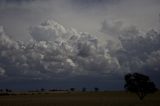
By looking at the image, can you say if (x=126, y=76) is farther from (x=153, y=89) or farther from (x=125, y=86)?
(x=153, y=89)

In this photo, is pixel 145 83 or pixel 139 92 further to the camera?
pixel 139 92

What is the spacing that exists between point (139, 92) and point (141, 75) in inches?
324

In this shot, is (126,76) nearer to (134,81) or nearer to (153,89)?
(134,81)

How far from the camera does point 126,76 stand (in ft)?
316

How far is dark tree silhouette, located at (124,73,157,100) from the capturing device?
95500 millimetres

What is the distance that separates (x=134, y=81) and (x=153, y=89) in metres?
6.32

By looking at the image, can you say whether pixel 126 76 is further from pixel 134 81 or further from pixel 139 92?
pixel 139 92

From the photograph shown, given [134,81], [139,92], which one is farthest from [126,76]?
[139,92]

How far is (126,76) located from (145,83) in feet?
19.6

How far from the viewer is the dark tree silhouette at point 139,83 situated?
9550cm

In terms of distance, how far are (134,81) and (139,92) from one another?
7.46 meters

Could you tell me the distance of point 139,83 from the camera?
95.5 m

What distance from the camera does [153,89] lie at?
96438 mm

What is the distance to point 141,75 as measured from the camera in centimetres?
9588
